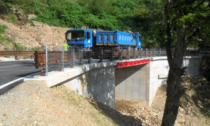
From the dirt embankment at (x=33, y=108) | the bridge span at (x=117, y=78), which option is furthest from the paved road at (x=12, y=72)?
the dirt embankment at (x=33, y=108)

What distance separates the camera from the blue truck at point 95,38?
18062 millimetres

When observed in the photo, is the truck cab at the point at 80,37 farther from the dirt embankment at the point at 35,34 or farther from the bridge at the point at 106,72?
the dirt embankment at the point at 35,34

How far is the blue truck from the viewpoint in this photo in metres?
18.1

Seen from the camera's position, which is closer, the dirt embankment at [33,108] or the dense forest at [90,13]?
the dirt embankment at [33,108]

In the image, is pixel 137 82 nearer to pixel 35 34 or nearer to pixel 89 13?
pixel 35 34

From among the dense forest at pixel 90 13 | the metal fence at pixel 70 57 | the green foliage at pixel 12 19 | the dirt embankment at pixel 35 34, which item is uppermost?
the dense forest at pixel 90 13

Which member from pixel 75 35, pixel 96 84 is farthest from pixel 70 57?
pixel 75 35

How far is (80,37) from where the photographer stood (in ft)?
59.6

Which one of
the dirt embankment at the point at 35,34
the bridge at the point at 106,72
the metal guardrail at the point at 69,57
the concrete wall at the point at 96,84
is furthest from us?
the dirt embankment at the point at 35,34

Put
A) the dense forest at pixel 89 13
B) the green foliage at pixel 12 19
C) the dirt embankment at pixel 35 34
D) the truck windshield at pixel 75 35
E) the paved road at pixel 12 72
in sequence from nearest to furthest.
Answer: the paved road at pixel 12 72
the truck windshield at pixel 75 35
the dirt embankment at pixel 35 34
the green foliage at pixel 12 19
the dense forest at pixel 89 13

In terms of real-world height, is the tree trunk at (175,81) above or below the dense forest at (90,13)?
below

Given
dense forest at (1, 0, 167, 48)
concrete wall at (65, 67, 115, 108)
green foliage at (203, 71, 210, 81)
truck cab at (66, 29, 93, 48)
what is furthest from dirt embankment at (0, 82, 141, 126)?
green foliage at (203, 71, 210, 81)

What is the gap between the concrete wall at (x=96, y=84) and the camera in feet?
32.0

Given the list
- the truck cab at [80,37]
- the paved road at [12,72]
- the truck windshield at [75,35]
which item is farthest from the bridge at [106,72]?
the truck windshield at [75,35]
